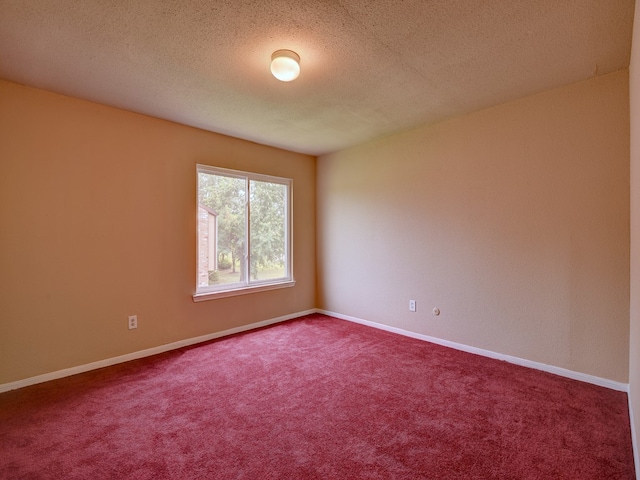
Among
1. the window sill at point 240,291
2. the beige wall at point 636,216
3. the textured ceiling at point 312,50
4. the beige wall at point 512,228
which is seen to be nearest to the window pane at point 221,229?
the window sill at point 240,291

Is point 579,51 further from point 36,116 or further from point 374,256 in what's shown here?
point 36,116

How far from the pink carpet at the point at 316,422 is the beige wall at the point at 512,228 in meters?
0.41

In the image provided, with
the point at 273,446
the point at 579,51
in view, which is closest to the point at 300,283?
the point at 273,446

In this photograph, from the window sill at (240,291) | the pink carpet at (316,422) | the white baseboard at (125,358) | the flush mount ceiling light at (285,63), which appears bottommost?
the pink carpet at (316,422)

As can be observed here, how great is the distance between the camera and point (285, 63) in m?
2.12

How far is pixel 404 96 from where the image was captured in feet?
9.30

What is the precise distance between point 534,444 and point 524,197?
6.58ft

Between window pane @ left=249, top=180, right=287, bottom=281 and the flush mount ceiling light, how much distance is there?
2.14 meters

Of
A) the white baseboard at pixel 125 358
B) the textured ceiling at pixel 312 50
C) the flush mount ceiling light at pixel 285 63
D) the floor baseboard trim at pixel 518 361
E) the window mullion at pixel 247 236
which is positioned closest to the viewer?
the textured ceiling at pixel 312 50

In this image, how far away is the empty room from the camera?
5.92ft

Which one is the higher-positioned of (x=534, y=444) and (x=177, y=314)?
(x=177, y=314)

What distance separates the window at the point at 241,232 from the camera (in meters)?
3.75

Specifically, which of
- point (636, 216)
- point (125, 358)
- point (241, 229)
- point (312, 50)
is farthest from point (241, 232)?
point (636, 216)

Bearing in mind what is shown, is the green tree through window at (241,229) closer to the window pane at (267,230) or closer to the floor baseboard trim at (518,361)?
Answer: the window pane at (267,230)
